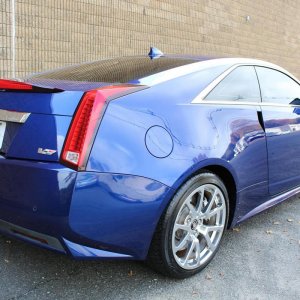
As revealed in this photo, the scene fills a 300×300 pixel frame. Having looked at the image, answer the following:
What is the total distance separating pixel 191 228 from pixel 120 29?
587 cm

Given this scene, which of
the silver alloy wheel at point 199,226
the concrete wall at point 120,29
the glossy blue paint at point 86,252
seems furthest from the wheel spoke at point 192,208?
the concrete wall at point 120,29

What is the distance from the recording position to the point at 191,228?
9.37 ft

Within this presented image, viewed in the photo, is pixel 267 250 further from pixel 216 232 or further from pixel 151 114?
pixel 151 114

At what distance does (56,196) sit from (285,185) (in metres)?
2.32

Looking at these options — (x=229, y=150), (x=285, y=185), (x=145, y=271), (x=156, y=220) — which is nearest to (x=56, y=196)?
(x=156, y=220)

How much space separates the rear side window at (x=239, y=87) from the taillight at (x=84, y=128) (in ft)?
2.94

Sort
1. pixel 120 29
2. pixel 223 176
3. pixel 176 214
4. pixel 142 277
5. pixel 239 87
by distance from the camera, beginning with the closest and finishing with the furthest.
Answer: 1. pixel 176 214
2. pixel 142 277
3. pixel 223 176
4. pixel 239 87
5. pixel 120 29

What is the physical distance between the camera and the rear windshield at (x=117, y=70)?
2810 mm

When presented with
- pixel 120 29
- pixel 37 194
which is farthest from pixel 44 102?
pixel 120 29

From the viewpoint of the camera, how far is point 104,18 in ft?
25.1

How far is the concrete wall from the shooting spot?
255 inches

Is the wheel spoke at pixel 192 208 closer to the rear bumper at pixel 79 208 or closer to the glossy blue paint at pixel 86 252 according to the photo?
the rear bumper at pixel 79 208

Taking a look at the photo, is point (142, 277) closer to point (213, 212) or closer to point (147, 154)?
point (213, 212)

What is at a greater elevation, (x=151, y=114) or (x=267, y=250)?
(x=151, y=114)
